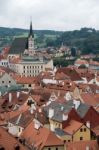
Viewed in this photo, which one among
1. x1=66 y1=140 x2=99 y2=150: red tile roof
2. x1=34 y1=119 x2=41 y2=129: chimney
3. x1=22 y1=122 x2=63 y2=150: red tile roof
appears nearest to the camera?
x1=66 y1=140 x2=99 y2=150: red tile roof

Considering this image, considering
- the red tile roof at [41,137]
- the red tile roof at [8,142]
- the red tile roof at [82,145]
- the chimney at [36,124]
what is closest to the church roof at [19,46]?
the chimney at [36,124]

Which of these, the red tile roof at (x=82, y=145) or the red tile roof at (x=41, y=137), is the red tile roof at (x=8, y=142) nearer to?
the red tile roof at (x=41, y=137)

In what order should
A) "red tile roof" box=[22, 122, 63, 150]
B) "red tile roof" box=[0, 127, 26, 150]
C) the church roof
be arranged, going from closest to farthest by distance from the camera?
"red tile roof" box=[0, 127, 26, 150]
"red tile roof" box=[22, 122, 63, 150]
the church roof

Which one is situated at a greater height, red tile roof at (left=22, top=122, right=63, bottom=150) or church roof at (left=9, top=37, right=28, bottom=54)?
red tile roof at (left=22, top=122, right=63, bottom=150)

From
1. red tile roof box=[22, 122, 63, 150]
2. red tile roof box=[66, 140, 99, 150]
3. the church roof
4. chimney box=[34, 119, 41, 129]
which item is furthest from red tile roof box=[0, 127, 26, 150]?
the church roof

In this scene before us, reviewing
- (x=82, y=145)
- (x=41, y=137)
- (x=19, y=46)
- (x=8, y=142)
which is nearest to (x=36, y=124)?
(x=41, y=137)

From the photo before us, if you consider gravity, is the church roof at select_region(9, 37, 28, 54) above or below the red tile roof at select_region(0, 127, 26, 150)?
below

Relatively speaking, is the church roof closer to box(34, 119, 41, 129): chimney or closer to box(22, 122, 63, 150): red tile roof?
box(34, 119, 41, 129): chimney

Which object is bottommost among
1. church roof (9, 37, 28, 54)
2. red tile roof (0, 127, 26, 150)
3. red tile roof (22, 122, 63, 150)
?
church roof (9, 37, 28, 54)

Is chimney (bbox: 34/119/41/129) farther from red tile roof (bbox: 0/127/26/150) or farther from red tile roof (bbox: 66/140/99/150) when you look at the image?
red tile roof (bbox: 0/127/26/150)

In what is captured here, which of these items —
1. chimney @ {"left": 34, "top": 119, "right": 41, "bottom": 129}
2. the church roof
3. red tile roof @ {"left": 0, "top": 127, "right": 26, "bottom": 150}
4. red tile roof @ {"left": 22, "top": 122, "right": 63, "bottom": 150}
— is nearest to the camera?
red tile roof @ {"left": 0, "top": 127, "right": 26, "bottom": 150}

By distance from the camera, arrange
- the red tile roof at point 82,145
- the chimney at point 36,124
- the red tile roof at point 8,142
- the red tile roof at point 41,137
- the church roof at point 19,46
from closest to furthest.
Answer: the red tile roof at point 8,142, the red tile roof at point 82,145, the red tile roof at point 41,137, the chimney at point 36,124, the church roof at point 19,46

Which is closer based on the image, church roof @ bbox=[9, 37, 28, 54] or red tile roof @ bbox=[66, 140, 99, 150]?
red tile roof @ bbox=[66, 140, 99, 150]
